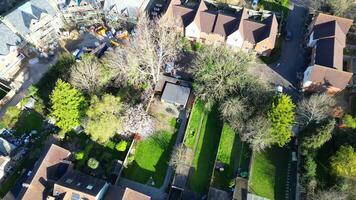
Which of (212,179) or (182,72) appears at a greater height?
(182,72)

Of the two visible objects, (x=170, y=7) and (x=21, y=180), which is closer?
(x=21, y=180)

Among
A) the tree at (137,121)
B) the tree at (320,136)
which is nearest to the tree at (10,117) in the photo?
the tree at (137,121)

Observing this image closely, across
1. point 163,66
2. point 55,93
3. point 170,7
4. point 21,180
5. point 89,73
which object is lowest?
point 21,180

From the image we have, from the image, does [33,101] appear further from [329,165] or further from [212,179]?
[329,165]

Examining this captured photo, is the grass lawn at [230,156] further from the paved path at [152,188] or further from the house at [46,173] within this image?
the house at [46,173]

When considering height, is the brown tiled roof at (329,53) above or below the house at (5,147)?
above

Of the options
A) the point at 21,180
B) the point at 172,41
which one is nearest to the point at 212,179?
the point at 172,41

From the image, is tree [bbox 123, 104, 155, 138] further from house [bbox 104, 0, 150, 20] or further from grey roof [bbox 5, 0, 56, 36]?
grey roof [bbox 5, 0, 56, 36]

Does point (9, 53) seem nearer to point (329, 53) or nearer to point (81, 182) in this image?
point (81, 182)
